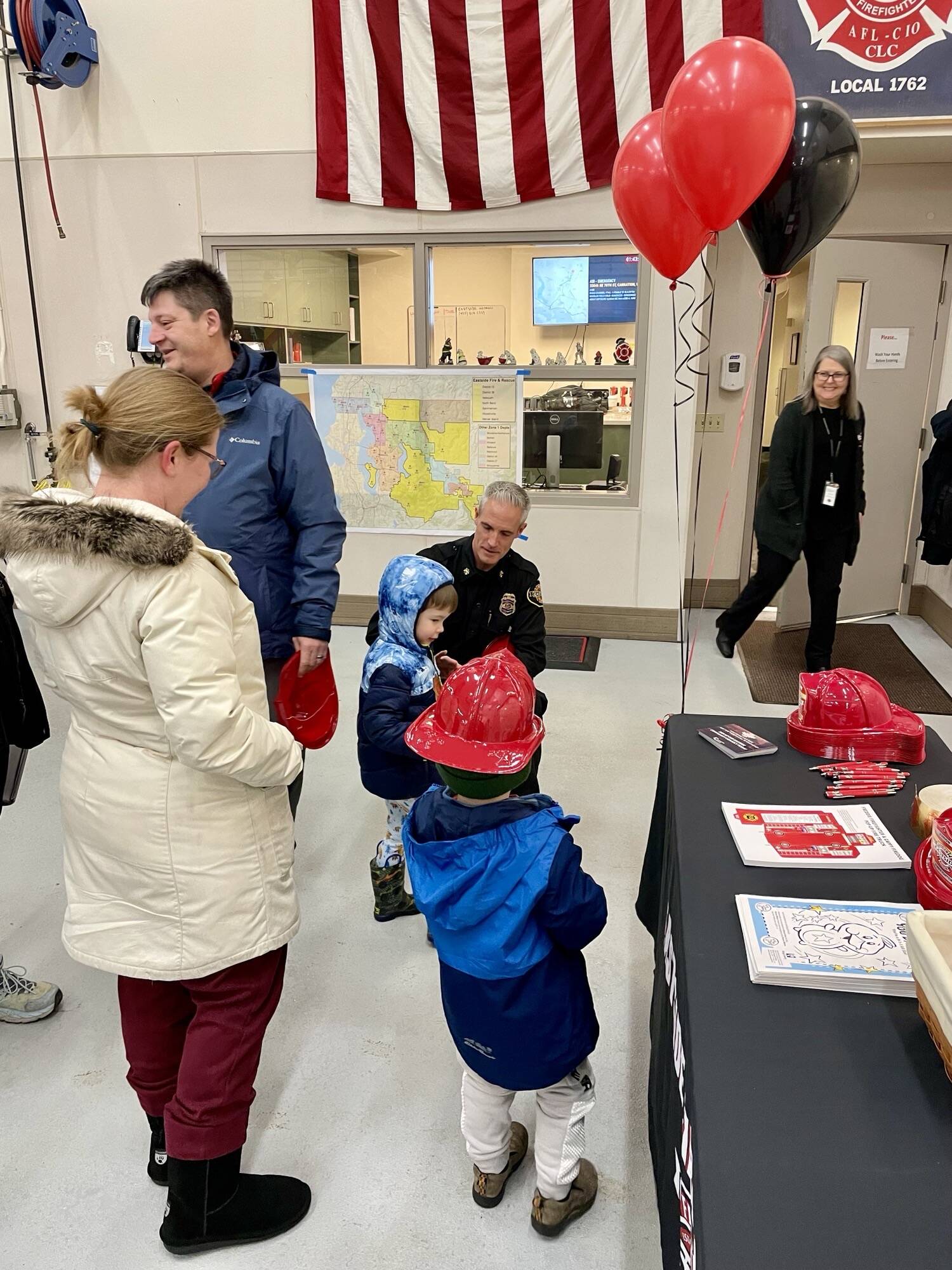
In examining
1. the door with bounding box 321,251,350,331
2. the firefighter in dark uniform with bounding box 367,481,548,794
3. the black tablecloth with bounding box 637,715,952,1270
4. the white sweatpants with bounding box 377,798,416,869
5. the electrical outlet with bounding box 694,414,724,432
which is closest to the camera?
the black tablecloth with bounding box 637,715,952,1270

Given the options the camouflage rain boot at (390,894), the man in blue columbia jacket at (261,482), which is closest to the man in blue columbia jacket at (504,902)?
the man in blue columbia jacket at (261,482)

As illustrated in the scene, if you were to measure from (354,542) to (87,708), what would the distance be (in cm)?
382

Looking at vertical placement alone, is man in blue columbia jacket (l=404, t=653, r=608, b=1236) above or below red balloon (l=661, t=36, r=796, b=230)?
below

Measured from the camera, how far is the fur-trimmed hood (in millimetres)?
1226

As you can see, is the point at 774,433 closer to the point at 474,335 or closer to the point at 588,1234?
the point at 474,335

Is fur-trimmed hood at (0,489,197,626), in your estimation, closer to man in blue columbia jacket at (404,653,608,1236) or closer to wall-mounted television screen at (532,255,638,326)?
man in blue columbia jacket at (404,653,608,1236)

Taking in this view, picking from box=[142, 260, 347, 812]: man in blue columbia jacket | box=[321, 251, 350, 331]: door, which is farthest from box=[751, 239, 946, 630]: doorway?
box=[142, 260, 347, 812]: man in blue columbia jacket

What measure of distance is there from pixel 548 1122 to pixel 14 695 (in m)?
1.30

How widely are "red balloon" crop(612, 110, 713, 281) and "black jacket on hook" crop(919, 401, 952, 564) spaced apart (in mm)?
2199

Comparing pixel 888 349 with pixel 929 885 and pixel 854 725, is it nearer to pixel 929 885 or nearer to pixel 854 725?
pixel 854 725

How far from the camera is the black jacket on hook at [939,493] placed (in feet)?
14.5

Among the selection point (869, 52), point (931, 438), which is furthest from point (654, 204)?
point (931, 438)

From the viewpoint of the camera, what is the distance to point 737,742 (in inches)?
74.4

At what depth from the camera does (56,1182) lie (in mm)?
1676
